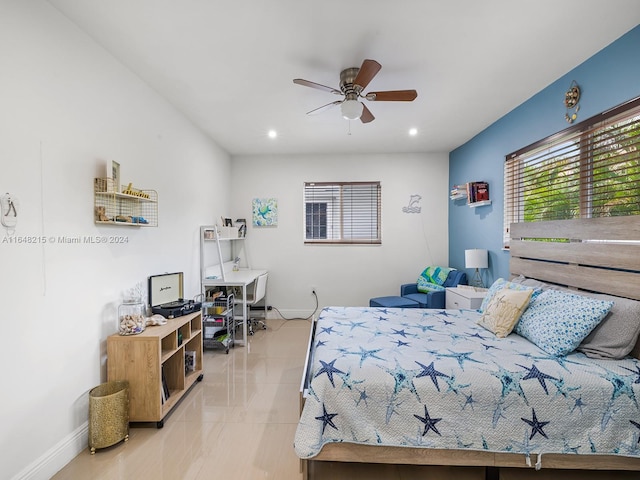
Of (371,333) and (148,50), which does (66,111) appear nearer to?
(148,50)

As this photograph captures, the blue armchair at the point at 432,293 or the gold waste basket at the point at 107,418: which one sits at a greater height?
the blue armchair at the point at 432,293

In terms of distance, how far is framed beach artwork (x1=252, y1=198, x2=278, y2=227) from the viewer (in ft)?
15.9

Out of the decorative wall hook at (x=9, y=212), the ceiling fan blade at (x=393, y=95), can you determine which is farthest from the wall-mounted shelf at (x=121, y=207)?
the ceiling fan blade at (x=393, y=95)

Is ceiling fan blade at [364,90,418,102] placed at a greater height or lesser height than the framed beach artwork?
greater

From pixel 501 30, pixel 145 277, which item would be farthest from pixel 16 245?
pixel 501 30

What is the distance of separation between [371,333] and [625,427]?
1.40 meters

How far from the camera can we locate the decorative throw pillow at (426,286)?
4.12 metres

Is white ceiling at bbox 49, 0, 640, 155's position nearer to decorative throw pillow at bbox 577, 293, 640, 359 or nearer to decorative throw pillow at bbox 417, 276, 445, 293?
decorative throw pillow at bbox 577, 293, 640, 359

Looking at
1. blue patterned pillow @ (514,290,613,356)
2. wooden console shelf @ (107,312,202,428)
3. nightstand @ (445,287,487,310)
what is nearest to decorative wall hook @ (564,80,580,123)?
blue patterned pillow @ (514,290,613,356)

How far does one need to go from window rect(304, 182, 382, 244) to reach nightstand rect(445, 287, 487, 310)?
149cm

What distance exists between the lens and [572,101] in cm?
237

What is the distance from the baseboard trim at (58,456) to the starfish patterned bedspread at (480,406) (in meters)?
1.42

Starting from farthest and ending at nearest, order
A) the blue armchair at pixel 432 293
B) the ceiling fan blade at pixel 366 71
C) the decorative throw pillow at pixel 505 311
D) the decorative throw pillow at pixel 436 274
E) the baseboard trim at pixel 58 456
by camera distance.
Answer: the decorative throw pillow at pixel 436 274
the blue armchair at pixel 432 293
the decorative throw pillow at pixel 505 311
the ceiling fan blade at pixel 366 71
the baseboard trim at pixel 58 456

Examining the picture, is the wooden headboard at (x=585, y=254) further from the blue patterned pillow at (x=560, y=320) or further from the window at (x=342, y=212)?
the window at (x=342, y=212)
